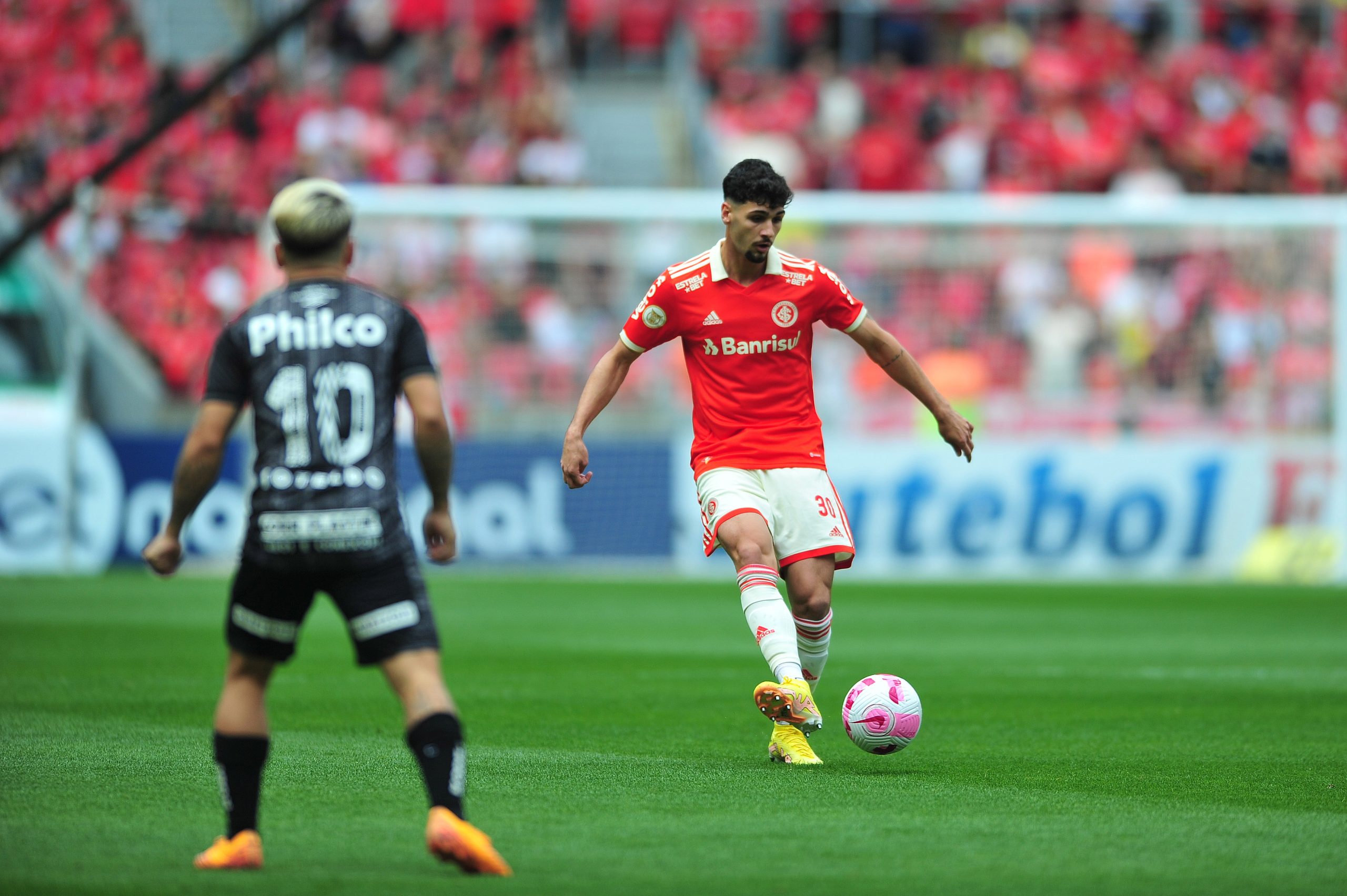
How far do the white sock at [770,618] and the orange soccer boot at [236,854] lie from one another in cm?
264

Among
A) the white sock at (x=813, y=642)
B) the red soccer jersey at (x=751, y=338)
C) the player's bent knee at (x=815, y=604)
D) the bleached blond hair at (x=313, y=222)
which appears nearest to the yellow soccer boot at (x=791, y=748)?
the white sock at (x=813, y=642)

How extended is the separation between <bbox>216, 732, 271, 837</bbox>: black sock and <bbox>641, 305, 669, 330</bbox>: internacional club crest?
122 inches

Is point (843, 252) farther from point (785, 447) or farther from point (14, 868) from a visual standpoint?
point (14, 868)

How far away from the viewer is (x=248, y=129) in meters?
24.4

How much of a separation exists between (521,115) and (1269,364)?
989 centimetres

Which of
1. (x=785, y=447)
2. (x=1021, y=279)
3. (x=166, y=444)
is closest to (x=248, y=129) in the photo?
(x=166, y=444)

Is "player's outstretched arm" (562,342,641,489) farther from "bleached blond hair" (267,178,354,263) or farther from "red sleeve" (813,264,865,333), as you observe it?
"bleached blond hair" (267,178,354,263)

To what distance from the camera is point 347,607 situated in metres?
4.93

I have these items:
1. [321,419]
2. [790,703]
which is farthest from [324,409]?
[790,703]

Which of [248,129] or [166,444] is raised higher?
[248,129]

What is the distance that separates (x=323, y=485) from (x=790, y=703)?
2.54m

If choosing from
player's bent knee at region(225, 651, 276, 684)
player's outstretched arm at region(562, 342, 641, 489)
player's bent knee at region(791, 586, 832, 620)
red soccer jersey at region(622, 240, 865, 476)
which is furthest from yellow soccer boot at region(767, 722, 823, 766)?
player's bent knee at region(225, 651, 276, 684)

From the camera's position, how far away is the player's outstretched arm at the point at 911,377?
744cm

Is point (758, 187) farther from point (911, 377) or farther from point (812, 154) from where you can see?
point (812, 154)
